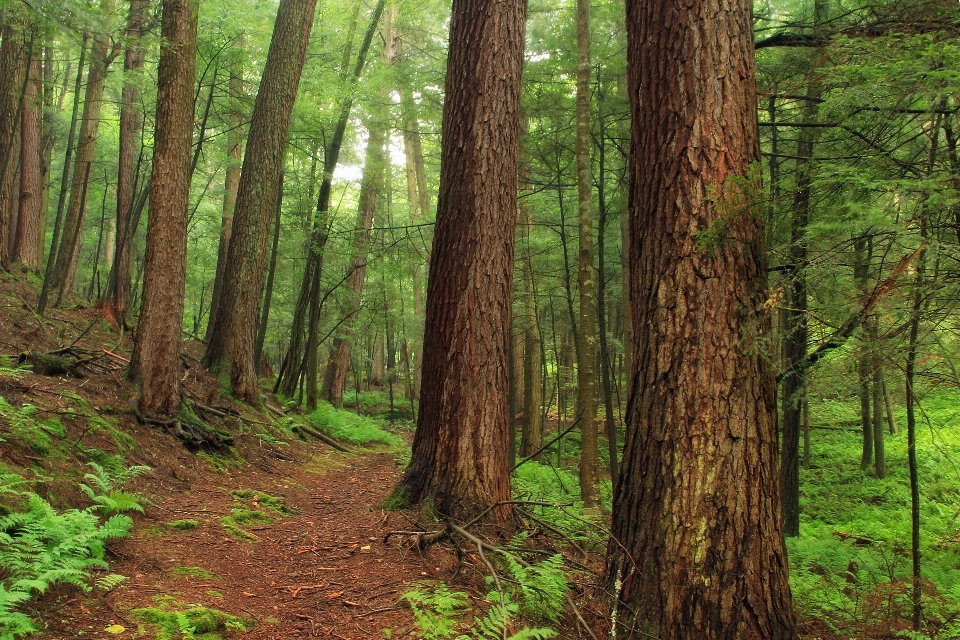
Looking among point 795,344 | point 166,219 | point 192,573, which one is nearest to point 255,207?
point 166,219

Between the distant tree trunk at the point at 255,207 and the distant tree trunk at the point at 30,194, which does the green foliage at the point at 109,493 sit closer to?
the distant tree trunk at the point at 255,207

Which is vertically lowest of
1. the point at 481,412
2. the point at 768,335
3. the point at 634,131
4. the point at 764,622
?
the point at 764,622

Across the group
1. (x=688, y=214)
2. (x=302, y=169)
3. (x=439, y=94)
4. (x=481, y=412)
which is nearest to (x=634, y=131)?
(x=688, y=214)

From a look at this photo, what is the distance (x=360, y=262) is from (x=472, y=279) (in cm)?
1088

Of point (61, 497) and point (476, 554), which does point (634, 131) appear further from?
point (61, 497)

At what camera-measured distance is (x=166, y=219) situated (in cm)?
635

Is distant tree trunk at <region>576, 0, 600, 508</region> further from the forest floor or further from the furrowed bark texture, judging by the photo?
the furrowed bark texture

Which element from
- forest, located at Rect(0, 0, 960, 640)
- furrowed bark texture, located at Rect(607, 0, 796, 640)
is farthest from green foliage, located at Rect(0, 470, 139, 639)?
furrowed bark texture, located at Rect(607, 0, 796, 640)

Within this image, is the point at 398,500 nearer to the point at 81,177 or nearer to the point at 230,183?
the point at 81,177

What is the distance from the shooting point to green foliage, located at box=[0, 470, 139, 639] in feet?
7.88

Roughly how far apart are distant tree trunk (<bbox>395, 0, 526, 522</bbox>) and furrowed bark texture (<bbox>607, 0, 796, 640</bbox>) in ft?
5.72

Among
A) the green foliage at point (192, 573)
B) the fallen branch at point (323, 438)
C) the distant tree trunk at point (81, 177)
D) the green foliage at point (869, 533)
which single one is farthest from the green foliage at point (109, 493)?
the distant tree trunk at point (81, 177)

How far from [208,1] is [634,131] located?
394 inches

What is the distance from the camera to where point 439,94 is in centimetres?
1157
